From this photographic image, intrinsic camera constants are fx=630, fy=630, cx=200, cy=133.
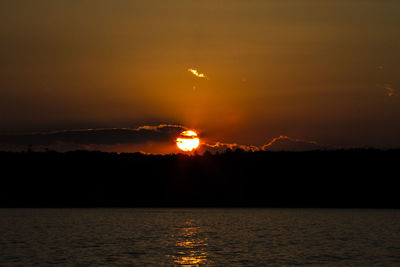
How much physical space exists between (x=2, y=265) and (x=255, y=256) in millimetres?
26627

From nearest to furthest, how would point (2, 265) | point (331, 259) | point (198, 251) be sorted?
1. point (2, 265)
2. point (331, 259)
3. point (198, 251)

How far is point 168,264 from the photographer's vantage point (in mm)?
62625

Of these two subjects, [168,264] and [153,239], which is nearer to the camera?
[168,264]

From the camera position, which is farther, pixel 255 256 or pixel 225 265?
pixel 255 256

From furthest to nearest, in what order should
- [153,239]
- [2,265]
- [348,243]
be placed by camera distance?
[153,239]
[348,243]
[2,265]

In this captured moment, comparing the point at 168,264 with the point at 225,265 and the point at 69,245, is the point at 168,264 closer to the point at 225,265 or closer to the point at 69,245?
the point at 225,265

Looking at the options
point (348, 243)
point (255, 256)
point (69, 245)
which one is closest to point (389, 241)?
point (348, 243)

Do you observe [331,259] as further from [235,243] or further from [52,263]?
[52,263]

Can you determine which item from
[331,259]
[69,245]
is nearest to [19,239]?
[69,245]

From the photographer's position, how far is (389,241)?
310 feet

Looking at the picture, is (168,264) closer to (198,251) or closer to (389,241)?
(198,251)

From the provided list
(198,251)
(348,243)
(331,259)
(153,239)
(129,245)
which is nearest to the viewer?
(331,259)

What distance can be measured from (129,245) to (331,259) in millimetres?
28127

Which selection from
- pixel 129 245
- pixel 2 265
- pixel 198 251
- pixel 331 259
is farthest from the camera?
pixel 129 245
